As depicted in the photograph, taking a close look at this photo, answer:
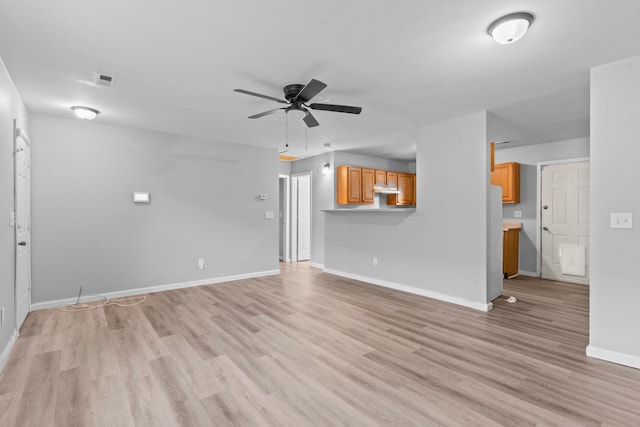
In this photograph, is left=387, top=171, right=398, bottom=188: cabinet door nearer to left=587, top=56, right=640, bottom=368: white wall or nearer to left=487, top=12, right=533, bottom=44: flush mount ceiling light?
left=587, top=56, right=640, bottom=368: white wall

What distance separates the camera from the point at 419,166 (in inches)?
183

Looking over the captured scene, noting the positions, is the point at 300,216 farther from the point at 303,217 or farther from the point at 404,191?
the point at 404,191

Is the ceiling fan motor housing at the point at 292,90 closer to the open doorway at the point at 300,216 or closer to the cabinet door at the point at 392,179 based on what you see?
the open doorway at the point at 300,216

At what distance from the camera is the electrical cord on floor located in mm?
4039

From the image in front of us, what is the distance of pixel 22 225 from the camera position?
3.47 m

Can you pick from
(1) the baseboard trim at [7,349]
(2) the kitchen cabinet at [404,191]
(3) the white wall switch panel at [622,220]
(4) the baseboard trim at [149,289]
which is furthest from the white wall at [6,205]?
(2) the kitchen cabinet at [404,191]

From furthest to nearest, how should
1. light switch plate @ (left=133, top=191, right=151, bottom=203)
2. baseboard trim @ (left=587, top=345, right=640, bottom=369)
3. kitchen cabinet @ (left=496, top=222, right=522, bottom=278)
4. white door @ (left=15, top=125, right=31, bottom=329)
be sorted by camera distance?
kitchen cabinet @ (left=496, top=222, right=522, bottom=278) → light switch plate @ (left=133, top=191, right=151, bottom=203) → white door @ (left=15, top=125, right=31, bottom=329) → baseboard trim @ (left=587, top=345, right=640, bottom=369)

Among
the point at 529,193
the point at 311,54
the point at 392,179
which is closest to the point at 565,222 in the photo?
the point at 529,193

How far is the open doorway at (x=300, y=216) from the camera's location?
7.61 meters

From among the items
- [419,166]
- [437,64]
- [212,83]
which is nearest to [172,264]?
[212,83]

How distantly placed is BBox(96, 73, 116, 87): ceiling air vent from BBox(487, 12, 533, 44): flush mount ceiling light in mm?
3141

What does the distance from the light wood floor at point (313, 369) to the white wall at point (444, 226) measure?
0.45 metres

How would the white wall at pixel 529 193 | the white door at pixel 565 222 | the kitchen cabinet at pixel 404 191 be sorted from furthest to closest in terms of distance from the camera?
the kitchen cabinet at pixel 404 191 → the white wall at pixel 529 193 → the white door at pixel 565 222

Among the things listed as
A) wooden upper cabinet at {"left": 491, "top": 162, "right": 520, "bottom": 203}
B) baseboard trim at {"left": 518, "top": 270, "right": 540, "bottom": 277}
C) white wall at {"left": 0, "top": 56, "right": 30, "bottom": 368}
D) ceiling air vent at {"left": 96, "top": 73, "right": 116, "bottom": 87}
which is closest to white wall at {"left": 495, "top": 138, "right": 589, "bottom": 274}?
baseboard trim at {"left": 518, "top": 270, "right": 540, "bottom": 277}
